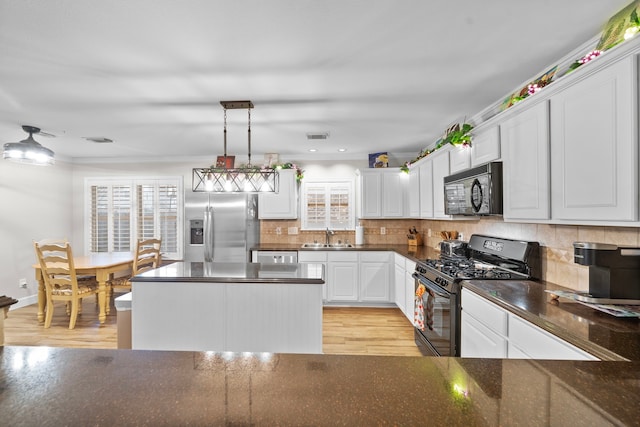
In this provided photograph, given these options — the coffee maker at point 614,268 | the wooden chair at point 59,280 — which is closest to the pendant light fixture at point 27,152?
the wooden chair at point 59,280

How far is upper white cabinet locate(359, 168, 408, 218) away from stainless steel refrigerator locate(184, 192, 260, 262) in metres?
1.77

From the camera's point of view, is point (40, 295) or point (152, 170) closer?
point (40, 295)

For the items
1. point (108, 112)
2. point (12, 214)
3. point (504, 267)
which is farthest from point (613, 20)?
point (12, 214)

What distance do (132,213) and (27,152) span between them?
2.10m

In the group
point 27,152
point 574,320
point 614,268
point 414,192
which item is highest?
point 27,152

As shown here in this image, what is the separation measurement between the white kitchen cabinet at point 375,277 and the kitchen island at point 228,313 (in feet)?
7.05

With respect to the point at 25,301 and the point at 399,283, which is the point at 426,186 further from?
the point at 25,301

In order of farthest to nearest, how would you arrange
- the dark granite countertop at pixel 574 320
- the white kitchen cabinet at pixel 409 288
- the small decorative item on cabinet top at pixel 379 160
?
1. the small decorative item on cabinet top at pixel 379 160
2. the white kitchen cabinet at pixel 409 288
3. the dark granite countertop at pixel 574 320

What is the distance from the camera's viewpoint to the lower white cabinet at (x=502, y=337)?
4.48 ft

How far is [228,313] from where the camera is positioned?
2316 mm

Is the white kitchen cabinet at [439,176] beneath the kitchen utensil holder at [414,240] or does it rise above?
above

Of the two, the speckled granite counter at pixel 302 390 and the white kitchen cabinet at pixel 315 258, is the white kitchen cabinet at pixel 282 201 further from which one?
the speckled granite counter at pixel 302 390

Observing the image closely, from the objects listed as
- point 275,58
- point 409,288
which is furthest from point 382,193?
point 275,58

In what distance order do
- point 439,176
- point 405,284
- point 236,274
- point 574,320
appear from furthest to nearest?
point 405,284
point 439,176
point 236,274
point 574,320
